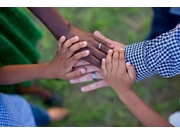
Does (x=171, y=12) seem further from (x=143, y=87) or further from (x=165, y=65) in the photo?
(x=143, y=87)

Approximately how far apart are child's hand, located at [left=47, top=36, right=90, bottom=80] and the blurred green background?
56 cm

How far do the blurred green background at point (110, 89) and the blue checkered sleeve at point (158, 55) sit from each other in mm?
584

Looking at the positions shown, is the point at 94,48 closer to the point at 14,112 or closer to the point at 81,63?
the point at 81,63

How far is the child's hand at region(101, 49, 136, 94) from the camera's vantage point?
2.52 ft

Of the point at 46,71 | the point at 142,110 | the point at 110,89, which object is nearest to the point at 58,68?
the point at 46,71

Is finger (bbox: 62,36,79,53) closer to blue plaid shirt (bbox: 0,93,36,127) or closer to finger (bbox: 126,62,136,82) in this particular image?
finger (bbox: 126,62,136,82)

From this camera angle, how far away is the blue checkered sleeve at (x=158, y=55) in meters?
0.69

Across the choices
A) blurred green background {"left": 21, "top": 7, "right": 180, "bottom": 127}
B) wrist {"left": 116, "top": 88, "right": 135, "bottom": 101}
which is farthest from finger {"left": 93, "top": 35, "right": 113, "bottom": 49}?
blurred green background {"left": 21, "top": 7, "right": 180, "bottom": 127}

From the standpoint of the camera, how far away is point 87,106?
138 cm

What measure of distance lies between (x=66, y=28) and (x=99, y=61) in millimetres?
131

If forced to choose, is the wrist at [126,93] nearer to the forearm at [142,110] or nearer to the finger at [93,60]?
the forearm at [142,110]

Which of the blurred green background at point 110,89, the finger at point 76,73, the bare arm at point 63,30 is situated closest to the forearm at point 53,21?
the bare arm at point 63,30

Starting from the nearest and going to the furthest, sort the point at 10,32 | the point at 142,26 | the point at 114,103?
the point at 10,32 < the point at 114,103 < the point at 142,26

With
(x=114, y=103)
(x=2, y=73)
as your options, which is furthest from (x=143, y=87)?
(x=2, y=73)
